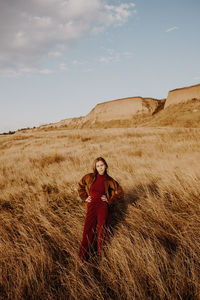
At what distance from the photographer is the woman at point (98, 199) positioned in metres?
1.98

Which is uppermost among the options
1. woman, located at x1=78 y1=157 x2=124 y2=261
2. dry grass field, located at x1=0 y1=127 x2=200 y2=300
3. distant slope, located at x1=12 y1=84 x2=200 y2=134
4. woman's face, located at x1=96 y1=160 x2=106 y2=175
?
distant slope, located at x1=12 y1=84 x2=200 y2=134

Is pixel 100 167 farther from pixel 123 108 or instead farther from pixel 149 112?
pixel 123 108

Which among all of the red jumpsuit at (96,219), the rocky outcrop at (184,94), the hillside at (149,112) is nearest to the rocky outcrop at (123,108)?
the hillside at (149,112)

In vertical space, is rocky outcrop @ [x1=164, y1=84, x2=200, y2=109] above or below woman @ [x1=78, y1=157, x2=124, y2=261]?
above

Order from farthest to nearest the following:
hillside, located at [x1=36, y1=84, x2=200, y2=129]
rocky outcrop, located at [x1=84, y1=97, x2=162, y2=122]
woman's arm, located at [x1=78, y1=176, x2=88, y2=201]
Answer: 1. rocky outcrop, located at [x1=84, y1=97, x2=162, y2=122]
2. hillside, located at [x1=36, y1=84, x2=200, y2=129]
3. woman's arm, located at [x1=78, y1=176, x2=88, y2=201]

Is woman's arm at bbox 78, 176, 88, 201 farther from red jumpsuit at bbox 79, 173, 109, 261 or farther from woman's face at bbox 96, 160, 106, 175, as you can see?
woman's face at bbox 96, 160, 106, 175

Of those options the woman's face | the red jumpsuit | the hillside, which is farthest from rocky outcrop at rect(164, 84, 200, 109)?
the red jumpsuit

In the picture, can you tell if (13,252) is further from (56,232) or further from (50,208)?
(50,208)

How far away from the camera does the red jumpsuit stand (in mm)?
1898

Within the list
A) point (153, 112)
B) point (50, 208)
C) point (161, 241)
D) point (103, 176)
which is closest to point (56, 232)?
point (50, 208)

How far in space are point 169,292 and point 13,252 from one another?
1.66 m

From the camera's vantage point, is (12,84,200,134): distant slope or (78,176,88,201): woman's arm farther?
(12,84,200,134): distant slope

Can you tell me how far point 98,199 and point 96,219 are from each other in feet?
0.87

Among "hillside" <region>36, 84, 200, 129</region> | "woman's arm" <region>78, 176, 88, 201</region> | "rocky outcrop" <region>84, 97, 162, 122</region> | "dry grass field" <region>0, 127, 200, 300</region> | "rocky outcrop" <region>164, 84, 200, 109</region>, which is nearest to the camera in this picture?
"dry grass field" <region>0, 127, 200, 300</region>
